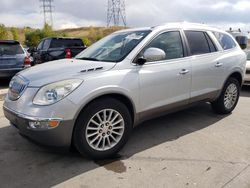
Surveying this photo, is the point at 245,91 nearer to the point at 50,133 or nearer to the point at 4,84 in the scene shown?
the point at 50,133

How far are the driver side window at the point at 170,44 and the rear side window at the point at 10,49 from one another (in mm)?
6292

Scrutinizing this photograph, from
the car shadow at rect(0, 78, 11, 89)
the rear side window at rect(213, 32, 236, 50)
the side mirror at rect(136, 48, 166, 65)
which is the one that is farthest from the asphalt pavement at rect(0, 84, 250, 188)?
the car shadow at rect(0, 78, 11, 89)

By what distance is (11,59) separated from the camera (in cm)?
939

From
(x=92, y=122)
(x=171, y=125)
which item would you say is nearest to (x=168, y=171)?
(x=92, y=122)

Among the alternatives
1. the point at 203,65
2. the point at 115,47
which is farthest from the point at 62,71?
the point at 203,65

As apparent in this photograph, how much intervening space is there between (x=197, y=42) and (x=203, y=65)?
417 millimetres

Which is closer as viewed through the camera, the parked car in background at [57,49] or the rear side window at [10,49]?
the rear side window at [10,49]

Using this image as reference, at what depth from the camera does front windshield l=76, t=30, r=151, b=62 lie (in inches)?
170

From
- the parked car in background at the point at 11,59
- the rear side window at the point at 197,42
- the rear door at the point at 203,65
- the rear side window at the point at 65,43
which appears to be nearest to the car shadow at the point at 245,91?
the rear door at the point at 203,65

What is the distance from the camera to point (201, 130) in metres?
5.12

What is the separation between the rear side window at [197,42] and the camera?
5.05m

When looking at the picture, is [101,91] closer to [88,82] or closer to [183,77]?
[88,82]

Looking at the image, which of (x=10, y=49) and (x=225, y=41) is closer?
(x=225, y=41)

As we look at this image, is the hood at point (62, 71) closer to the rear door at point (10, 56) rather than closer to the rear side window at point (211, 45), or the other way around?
the rear side window at point (211, 45)
